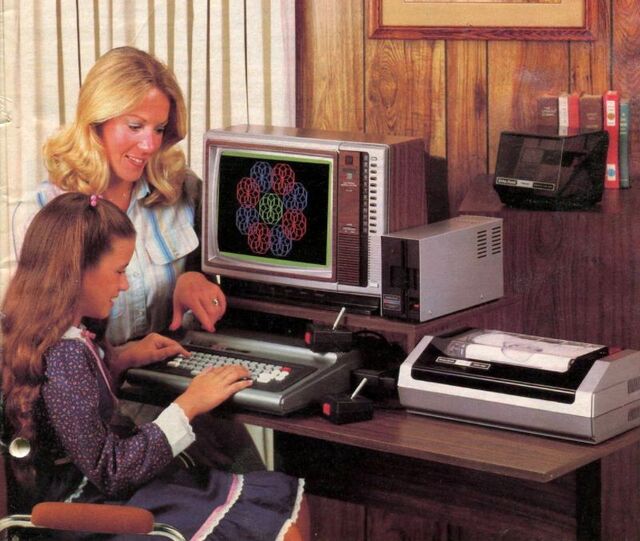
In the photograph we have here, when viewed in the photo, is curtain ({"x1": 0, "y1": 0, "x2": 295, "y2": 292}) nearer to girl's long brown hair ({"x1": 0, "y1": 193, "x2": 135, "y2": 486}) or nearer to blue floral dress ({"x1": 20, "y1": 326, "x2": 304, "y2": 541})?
girl's long brown hair ({"x1": 0, "y1": 193, "x2": 135, "y2": 486})

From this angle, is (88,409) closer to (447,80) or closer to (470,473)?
(470,473)

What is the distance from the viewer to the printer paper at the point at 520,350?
226 cm

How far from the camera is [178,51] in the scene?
10.1ft

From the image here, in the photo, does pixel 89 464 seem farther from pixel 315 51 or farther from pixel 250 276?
pixel 315 51

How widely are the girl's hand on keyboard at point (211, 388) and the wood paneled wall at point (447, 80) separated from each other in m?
0.96

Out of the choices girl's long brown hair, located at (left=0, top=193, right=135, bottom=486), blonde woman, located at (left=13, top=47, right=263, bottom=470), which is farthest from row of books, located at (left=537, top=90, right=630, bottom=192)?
girl's long brown hair, located at (left=0, top=193, right=135, bottom=486)

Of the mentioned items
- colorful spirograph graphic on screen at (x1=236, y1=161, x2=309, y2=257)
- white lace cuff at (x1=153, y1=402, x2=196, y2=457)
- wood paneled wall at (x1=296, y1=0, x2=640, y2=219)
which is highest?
wood paneled wall at (x1=296, y1=0, x2=640, y2=219)

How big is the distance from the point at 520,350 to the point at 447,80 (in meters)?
1.01

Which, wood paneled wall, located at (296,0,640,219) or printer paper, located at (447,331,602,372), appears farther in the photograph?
wood paneled wall, located at (296,0,640,219)

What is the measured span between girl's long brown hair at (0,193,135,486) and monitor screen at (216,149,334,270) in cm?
40

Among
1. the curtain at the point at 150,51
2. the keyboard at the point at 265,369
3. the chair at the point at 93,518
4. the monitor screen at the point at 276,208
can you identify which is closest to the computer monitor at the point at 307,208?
the monitor screen at the point at 276,208

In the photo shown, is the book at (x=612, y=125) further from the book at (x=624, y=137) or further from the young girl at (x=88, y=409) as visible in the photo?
the young girl at (x=88, y=409)

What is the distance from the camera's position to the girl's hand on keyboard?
2.32 meters

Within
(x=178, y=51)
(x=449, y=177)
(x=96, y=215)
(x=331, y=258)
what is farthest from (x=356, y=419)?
(x=178, y=51)
